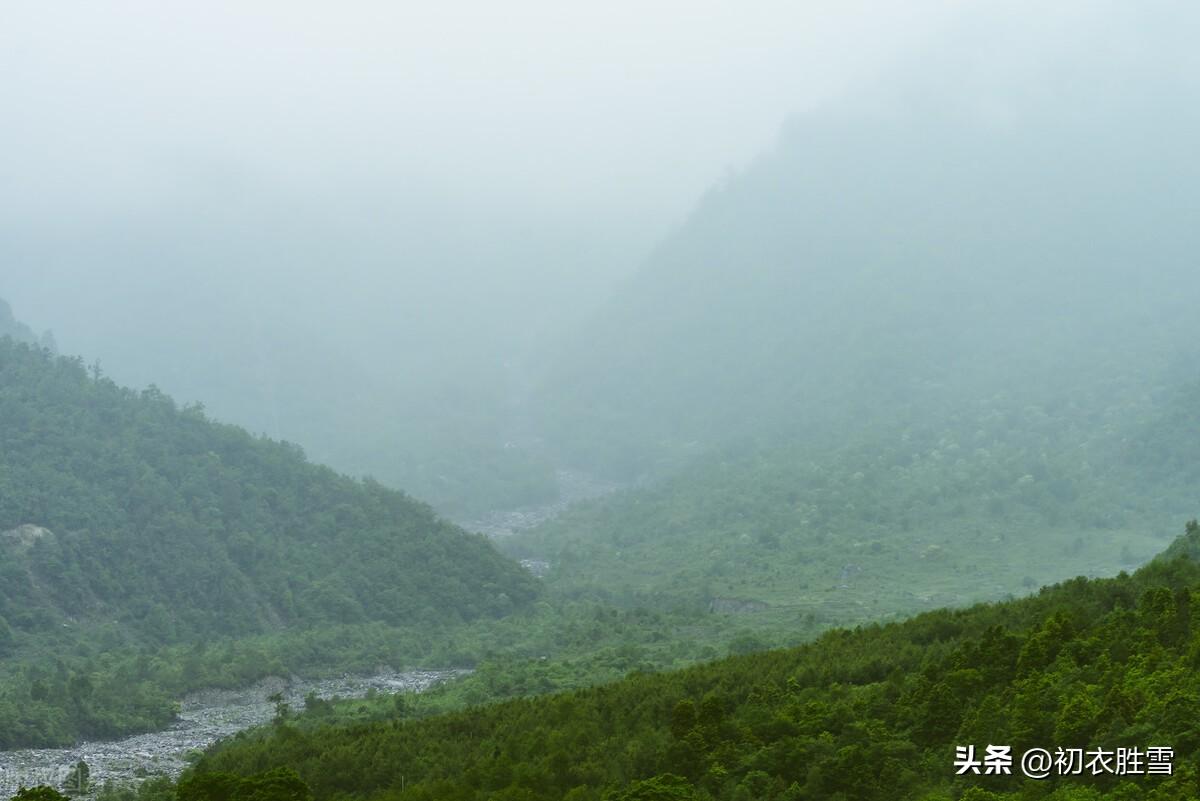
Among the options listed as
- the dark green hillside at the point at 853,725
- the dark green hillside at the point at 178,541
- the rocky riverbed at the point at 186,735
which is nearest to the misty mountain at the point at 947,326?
the dark green hillside at the point at 178,541

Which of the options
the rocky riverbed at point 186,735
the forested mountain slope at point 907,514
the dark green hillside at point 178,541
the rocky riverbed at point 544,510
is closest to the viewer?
the rocky riverbed at point 186,735

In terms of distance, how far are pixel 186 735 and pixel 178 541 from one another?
3727 cm

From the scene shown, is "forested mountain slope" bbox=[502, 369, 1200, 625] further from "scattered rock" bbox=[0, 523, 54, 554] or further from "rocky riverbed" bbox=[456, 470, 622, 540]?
"scattered rock" bbox=[0, 523, 54, 554]

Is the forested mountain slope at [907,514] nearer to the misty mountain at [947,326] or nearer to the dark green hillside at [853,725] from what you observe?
the misty mountain at [947,326]

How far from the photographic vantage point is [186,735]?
192 feet

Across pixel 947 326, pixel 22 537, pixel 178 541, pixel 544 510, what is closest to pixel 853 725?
pixel 22 537

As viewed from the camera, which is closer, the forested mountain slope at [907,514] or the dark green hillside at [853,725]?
the dark green hillside at [853,725]

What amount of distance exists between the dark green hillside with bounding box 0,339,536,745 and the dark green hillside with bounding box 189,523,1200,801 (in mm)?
36068

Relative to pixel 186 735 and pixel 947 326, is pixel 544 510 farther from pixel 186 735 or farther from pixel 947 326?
pixel 186 735

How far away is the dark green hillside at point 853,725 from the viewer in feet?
95.5

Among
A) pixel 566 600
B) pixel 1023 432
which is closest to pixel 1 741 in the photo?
pixel 566 600

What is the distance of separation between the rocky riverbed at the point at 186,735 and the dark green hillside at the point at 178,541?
3.52 meters

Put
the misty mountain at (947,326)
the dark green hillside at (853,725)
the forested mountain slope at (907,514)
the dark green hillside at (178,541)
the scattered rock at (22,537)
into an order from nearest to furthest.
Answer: the dark green hillside at (853,725) < the dark green hillside at (178,541) < the scattered rock at (22,537) < the forested mountain slope at (907,514) < the misty mountain at (947,326)

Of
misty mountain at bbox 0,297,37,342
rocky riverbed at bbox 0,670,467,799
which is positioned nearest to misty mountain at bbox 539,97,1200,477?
misty mountain at bbox 0,297,37,342
